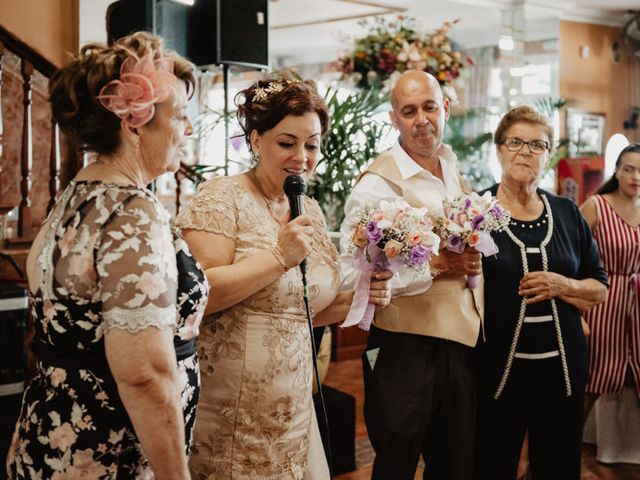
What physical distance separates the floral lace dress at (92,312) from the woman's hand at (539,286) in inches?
57.6

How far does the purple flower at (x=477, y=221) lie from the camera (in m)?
2.25

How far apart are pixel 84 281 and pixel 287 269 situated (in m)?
Result: 0.60

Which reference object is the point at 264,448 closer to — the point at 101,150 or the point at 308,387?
the point at 308,387

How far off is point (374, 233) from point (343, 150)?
6.95ft

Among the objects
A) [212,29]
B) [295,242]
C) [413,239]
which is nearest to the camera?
[295,242]

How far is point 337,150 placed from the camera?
414 centimetres

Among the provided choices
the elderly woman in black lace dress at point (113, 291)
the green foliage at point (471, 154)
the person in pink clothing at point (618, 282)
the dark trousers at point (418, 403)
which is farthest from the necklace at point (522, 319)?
the green foliage at point (471, 154)

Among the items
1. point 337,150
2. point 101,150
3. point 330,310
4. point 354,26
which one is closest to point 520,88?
point 354,26

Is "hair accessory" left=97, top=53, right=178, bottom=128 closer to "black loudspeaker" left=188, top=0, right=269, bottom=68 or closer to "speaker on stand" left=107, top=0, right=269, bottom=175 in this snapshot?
"speaker on stand" left=107, top=0, right=269, bottom=175

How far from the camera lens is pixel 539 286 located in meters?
2.59

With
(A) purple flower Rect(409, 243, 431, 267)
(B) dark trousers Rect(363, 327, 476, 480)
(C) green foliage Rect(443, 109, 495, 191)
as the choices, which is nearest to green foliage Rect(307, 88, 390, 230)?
(B) dark trousers Rect(363, 327, 476, 480)

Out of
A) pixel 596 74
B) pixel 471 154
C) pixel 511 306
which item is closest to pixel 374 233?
pixel 511 306

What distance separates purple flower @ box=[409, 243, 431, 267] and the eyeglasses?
82 centimetres

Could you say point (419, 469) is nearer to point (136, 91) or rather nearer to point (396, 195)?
point (396, 195)
